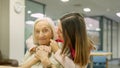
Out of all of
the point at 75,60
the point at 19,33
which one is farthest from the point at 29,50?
the point at 19,33

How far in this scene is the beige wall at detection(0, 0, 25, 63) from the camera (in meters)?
5.61

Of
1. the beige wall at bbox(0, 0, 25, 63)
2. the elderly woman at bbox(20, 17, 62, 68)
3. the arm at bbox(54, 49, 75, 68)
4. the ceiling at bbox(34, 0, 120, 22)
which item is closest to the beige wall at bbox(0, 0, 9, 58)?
the beige wall at bbox(0, 0, 25, 63)

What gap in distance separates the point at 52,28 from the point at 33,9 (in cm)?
723

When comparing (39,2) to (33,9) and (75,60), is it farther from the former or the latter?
(75,60)

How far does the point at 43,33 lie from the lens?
1.39m

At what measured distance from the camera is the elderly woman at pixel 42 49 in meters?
1.30

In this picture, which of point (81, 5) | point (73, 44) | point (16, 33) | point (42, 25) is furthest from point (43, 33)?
point (81, 5)

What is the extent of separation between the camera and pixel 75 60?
1.34 meters

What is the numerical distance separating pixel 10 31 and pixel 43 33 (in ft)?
14.2

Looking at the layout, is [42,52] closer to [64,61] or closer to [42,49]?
[42,49]

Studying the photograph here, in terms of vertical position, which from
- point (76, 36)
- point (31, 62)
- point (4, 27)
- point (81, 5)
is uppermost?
point (81, 5)

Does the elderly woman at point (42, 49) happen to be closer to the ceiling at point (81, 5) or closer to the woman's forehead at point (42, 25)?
the woman's forehead at point (42, 25)

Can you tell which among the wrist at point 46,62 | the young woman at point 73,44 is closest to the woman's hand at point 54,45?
the young woman at point 73,44

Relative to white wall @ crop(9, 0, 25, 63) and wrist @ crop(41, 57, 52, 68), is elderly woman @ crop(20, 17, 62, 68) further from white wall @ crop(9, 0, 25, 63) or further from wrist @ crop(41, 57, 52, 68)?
white wall @ crop(9, 0, 25, 63)
